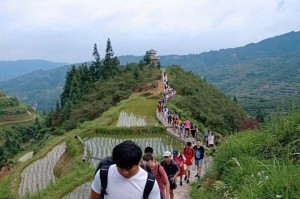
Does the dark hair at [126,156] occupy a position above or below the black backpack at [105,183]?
above

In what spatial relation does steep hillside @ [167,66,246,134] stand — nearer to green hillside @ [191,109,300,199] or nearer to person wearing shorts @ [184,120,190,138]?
person wearing shorts @ [184,120,190,138]

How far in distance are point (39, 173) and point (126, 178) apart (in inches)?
678

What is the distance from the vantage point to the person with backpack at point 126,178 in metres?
3.57

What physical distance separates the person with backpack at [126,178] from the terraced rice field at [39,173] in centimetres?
1332

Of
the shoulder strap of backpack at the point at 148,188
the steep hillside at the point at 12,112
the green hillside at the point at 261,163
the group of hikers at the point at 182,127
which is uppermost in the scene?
the shoulder strap of backpack at the point at 148,188

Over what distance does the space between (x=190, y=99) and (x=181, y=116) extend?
35.9ft

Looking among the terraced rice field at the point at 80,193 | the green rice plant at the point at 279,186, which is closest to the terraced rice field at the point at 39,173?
the terraced rice field at the point at 80,193

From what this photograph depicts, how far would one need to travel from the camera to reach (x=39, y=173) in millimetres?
19594

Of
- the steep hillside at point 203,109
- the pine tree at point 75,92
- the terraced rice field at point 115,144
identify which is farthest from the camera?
the pine tree at point 75,92

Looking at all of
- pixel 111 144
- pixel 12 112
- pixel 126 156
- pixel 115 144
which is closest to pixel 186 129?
pixel 115 144

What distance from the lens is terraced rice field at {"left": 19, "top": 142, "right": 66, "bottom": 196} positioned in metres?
17.4

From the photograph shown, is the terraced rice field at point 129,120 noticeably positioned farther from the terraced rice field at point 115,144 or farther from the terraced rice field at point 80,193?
the terraced rice field at point 80,193

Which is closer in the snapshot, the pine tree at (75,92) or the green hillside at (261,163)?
the green hillside at (261,163)

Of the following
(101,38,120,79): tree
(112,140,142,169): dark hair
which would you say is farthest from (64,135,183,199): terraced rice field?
(101,38,120,79): tree
